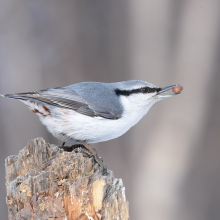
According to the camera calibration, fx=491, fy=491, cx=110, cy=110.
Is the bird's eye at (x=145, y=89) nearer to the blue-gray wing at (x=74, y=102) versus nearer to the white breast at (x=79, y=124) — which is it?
the white breast at (x=79, y=124)

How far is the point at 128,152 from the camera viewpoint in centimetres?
601

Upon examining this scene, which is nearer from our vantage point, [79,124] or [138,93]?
[79,124]

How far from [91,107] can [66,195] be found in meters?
1.12

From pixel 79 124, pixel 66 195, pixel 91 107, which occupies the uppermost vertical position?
pixel 91 107

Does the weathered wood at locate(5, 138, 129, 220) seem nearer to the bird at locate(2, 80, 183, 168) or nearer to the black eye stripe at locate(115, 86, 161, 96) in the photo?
the bird at locate(2, 80, 183, 168)

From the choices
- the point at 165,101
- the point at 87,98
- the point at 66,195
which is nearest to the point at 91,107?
the point at 87,98

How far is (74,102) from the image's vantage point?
3568 mm

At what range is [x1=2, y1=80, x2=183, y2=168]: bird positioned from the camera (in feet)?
11.5

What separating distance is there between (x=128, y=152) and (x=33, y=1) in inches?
98.4

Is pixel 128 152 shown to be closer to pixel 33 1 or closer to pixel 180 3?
pixel 180 3

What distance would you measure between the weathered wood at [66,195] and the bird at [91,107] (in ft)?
2.55

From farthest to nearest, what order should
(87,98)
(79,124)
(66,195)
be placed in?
(87,98) → (79,124) → (66,195)

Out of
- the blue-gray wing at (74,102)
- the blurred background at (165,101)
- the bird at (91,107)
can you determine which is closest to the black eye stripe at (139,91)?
the bird at (91,107)

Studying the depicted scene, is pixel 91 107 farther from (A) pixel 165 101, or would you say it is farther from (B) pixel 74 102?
(A) pixel 165 101
